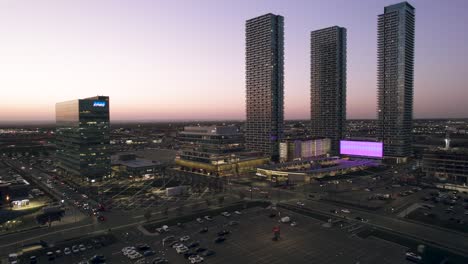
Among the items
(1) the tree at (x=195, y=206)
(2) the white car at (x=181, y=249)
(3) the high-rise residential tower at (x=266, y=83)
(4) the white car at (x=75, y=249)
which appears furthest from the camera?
(3) the high-rise residential tower at (x=266, y=83)

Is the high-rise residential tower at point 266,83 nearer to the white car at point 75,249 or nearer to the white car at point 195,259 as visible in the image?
the white car at point 195,259

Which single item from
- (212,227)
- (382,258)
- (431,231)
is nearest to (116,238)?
(212,227)

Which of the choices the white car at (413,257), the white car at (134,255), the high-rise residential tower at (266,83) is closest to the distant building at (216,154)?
the high-rise residential tower at (266,83)

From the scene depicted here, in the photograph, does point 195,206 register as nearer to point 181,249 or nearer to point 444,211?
point 181,249

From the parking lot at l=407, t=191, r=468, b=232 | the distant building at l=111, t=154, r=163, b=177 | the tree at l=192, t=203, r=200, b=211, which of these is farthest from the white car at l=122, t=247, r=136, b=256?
the distant building at l=111, t=154, r=163, b=177

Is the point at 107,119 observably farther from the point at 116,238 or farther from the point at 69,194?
the point at 116,238

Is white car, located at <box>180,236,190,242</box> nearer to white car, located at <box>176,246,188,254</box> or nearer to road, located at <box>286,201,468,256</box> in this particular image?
white car, located at <box>176,246,188,254</box>
